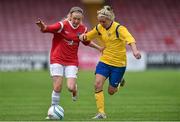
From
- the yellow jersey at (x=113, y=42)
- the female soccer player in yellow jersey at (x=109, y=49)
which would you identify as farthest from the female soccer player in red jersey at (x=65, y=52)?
the yellow jersey at (x=113, y=42)

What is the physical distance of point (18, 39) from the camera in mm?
41500

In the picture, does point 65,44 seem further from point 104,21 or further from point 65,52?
point 104,21

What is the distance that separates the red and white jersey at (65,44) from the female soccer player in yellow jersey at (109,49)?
0.63ft

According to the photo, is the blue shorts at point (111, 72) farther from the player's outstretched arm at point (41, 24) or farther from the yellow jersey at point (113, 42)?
the player's outstretched arm at point (41, 24)

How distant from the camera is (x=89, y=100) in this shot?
65.0ft

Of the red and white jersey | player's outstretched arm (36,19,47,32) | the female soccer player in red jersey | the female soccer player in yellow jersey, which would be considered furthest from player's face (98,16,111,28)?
player's outstretched arm (36,19,47,32)

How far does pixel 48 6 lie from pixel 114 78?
29.5m

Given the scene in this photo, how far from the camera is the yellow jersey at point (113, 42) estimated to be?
1452cm

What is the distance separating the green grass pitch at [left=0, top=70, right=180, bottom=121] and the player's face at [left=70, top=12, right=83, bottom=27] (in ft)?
6.35

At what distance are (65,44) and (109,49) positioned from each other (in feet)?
3.06

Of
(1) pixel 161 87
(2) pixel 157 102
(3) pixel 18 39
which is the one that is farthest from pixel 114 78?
(3) pixel 18 39

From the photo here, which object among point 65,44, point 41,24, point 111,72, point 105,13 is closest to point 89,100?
point 111,72

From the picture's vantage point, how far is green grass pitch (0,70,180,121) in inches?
582

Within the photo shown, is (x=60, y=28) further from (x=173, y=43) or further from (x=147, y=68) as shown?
(x=173, y=43)
